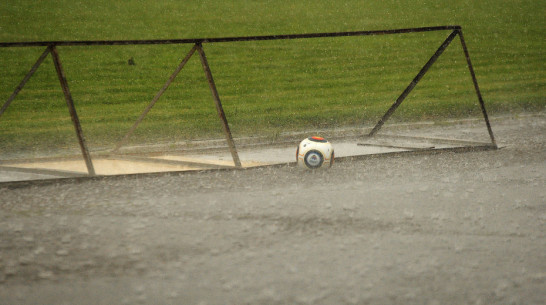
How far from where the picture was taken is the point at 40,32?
15.0 metres

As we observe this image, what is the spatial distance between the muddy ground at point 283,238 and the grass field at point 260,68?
2983 mm

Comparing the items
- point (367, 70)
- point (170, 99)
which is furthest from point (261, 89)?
point (367, 70)

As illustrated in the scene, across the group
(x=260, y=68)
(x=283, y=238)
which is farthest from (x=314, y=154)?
(x=260, y=68)

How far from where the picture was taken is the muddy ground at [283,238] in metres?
3.34

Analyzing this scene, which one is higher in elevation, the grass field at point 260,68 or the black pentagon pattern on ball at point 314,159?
the grass field at point 260,68

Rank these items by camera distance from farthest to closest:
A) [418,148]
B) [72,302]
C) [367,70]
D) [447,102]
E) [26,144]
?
[367,70], [447,102], [26,144], [418,148], [72,302]

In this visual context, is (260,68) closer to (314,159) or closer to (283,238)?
(314,159)

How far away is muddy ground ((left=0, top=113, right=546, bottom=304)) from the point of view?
3336mm

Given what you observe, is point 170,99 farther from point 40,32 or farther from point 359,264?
point 359,264

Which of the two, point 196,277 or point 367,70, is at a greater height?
point 367,70

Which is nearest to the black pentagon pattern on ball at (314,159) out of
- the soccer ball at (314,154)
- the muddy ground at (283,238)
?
the soccer ball at (314,154)

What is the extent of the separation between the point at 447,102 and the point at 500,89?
76.3 inches

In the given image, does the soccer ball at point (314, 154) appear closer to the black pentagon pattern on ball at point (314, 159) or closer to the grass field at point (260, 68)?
the black pentagon pattern on ball at point (314, 159)

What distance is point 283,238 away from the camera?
412 cm
